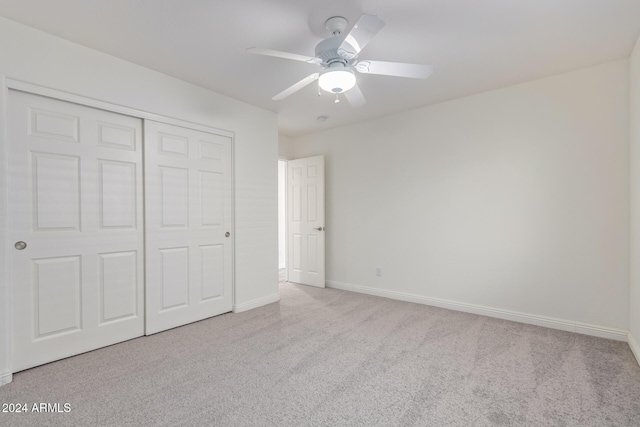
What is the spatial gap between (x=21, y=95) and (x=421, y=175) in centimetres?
385

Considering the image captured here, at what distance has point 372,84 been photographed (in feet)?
10.2

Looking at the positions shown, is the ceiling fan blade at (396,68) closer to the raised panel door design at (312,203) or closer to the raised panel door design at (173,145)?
the raised panel door design at (173,145)

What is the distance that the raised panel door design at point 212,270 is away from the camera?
328 centimetres

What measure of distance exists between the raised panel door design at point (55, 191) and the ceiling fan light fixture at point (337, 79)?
209 cm

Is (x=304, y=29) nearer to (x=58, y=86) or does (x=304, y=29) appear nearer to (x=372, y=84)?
(x=372, y=84)

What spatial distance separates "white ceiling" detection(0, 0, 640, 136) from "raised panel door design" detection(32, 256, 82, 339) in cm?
176

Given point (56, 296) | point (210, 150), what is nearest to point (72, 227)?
point (56, 296)

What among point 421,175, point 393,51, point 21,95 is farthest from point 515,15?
point 21,95

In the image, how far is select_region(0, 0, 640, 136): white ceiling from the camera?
1957 mm

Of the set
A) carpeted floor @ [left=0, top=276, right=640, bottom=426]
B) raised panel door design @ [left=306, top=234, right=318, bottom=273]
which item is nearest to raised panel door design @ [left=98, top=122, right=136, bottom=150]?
carpeted floor @ [left=0, top=276, right=640, bottom=426]

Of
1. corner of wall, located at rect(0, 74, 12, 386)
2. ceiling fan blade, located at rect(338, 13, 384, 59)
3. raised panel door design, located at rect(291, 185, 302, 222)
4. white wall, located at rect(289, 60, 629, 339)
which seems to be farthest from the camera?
raised panel door design, located at rect(291, 185, 302, 222)

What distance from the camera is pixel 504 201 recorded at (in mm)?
3219

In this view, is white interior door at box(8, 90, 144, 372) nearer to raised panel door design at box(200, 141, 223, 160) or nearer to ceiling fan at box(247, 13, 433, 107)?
raised panel door design at box(200, 141, 223, 160)

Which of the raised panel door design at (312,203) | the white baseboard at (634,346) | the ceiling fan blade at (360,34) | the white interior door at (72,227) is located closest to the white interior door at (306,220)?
the raised panel door design at (312,203)
